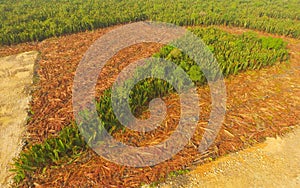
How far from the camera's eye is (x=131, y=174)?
3.08 m

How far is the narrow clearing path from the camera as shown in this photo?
3455 mm

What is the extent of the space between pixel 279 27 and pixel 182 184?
8352 millimetres

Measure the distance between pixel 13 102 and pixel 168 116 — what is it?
11.2 ft

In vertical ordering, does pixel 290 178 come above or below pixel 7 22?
below

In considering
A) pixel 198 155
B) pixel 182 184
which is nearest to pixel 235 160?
pixel 198 155

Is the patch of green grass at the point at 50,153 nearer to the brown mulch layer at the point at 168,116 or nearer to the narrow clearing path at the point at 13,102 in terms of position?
the brown mulch layer at the point at 168,116

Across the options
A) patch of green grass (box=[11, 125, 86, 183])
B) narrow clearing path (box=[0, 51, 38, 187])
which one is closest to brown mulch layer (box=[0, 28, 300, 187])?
patch of green grass (box=[11, 125, 86, 183])

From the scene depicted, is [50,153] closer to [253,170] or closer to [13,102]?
[13,102]

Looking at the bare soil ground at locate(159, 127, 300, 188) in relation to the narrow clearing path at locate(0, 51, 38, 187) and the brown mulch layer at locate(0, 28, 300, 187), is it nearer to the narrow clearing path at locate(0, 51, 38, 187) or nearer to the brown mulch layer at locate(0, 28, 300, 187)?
the brown mulch layer at locate(0, 28, 300, 187)

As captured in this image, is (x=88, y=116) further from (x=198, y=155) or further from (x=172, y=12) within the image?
(x=172, y=12)

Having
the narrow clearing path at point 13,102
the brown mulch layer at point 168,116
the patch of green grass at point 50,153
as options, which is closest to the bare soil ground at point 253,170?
the brown mulch layer at point 168,116

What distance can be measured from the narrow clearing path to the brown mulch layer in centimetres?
24

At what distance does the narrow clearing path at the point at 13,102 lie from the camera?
346 cm

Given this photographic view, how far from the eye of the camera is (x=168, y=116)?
4152 mm
